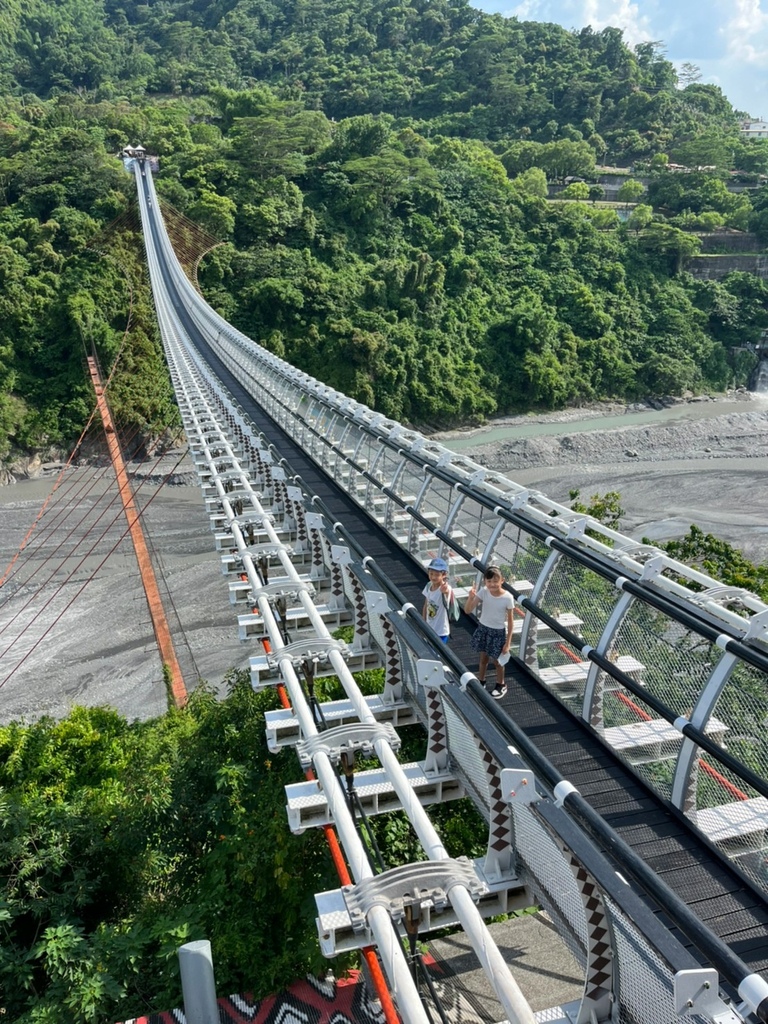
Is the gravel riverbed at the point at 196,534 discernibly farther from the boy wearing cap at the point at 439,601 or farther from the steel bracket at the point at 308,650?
the boy wearing cap at the point at 439,601

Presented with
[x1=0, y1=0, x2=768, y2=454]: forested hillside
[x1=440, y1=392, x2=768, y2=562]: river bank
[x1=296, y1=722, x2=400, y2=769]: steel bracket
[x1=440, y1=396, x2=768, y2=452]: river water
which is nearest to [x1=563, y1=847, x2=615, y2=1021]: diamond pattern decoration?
[x1=296, y1=722, x2=400, y2=769]: steel bracket

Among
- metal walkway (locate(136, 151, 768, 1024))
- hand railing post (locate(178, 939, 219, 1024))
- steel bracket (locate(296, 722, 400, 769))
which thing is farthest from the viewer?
steel bracket (locate(296, 722, 400, 769))

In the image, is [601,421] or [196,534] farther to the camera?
[601,421]

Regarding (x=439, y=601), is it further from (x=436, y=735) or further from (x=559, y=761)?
(x=559, y=761)

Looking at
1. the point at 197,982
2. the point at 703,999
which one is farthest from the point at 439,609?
the point at 703,999

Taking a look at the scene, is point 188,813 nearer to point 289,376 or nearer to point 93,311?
point 289,376

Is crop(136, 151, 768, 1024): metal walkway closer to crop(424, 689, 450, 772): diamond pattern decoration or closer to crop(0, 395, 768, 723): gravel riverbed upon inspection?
crop(424, 689, 450, 772): diamond pattern decoration
